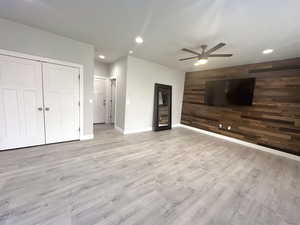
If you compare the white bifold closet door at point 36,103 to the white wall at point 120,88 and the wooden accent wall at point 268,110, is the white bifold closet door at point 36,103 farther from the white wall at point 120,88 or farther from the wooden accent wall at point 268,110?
the wooden accent wall at point 268,110

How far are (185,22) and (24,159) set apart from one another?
3.86 meters

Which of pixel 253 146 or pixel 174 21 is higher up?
pixel 174 21

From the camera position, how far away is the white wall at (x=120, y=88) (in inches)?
174

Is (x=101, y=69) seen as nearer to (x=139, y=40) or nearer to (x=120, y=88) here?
(x=120, y=88)

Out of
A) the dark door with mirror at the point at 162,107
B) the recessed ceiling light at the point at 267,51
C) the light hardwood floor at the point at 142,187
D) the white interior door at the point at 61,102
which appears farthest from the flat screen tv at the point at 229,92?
the white interior door at the point at 61,102

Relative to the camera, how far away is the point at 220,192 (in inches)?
77.0

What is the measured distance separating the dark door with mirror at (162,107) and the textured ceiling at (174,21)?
2109 millimetres

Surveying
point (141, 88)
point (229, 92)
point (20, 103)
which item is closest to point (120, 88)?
point (141, 88)

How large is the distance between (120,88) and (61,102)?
1913 mm

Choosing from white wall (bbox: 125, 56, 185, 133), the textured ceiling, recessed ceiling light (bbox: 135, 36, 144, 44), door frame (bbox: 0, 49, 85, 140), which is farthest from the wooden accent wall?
door frame (bbox: 0, 49, 85, 140)

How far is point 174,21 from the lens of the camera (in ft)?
7.18

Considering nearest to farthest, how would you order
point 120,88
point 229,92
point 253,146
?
point 253,146 < point 229,92 < point 120,88

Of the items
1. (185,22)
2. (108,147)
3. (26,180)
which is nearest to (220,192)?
(108,147)

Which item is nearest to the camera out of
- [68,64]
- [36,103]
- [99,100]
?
[36,103]
